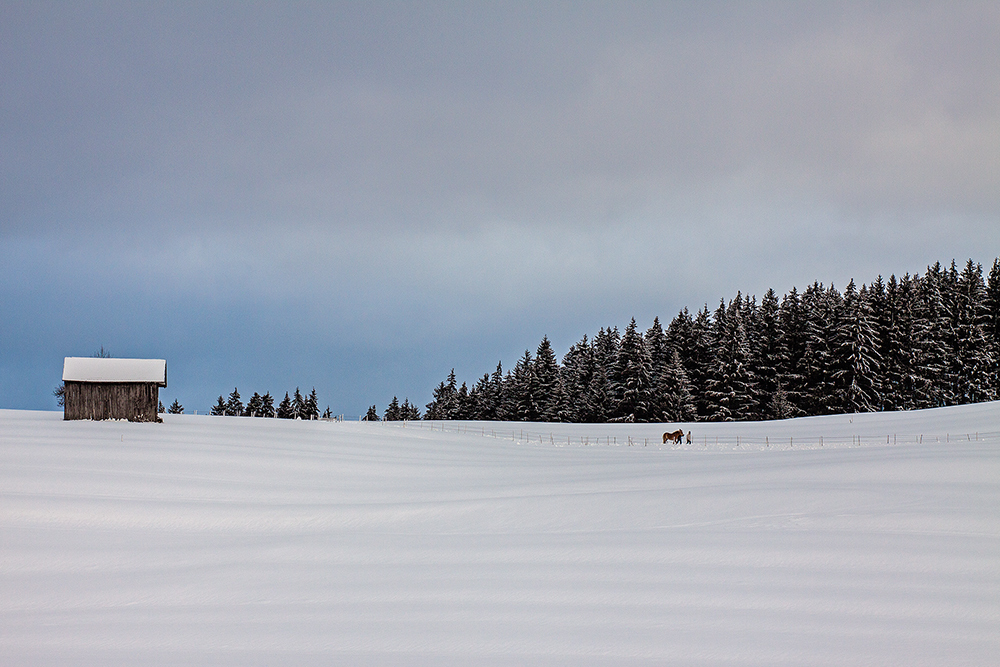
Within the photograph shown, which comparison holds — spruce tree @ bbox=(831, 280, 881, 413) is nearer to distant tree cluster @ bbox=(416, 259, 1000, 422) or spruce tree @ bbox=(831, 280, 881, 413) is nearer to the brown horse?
distant tree cluster @ bbox=(416, 259, 1000, 422)

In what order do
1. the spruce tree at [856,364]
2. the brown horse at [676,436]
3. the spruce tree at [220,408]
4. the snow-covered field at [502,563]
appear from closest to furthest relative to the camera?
the snow-covered field at [502,563] → the brown horse at [676,436] → the spruce tree at [856,364] → the spruce tree at [220,408]

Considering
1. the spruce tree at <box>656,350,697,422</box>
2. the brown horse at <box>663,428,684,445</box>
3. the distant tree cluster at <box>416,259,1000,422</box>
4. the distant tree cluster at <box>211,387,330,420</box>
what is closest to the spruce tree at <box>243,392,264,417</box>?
the distant tree cluster at <box>211,387,330,420</box>

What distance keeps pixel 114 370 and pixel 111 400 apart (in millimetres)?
1380

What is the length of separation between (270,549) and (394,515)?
368cm

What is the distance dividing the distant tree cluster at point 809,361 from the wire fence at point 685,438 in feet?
49.8

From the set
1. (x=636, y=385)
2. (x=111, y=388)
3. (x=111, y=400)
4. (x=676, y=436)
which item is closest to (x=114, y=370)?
(x=111, y=388)

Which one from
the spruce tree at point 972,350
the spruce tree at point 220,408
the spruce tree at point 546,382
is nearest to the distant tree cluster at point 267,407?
the spruce tree at point 220,408

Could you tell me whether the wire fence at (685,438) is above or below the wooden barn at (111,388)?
below

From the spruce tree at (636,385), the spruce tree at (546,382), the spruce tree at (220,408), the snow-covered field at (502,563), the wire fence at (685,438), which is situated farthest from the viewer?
the spruce tree at (220,408)

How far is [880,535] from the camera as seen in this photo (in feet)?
36.7

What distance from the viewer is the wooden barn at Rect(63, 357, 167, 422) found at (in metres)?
31.3

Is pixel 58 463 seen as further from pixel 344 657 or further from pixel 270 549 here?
pixel 344 657

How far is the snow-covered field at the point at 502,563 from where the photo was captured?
24.6 feet

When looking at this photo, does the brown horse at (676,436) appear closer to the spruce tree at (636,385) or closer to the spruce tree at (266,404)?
the spruce tree at (636,385)
